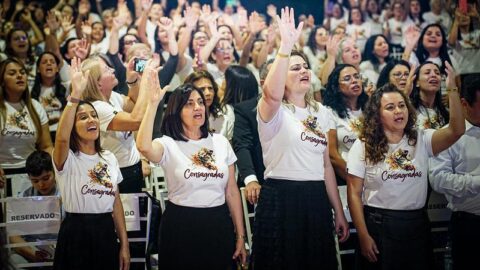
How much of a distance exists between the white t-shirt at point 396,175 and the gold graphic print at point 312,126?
382 millimetres

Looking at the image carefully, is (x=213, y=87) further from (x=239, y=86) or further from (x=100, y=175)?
(x=100, y=175)

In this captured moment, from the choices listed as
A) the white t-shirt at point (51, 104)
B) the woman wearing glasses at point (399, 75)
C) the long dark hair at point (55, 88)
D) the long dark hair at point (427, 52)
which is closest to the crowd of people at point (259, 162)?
the woman wearing glasses at point (399, 75)

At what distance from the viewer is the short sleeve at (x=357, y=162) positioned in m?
4.00

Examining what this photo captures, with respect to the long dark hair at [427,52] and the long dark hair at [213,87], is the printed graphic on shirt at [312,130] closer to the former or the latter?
the long dark hair at [213,87]

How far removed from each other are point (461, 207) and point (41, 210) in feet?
10.0

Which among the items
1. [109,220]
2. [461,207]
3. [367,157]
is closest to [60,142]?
[109,220]

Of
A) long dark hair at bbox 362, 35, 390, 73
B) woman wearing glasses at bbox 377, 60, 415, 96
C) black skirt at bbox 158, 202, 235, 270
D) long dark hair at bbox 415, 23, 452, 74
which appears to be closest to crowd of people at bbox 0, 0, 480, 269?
black skirt at bbox 158, 202, 235, 270

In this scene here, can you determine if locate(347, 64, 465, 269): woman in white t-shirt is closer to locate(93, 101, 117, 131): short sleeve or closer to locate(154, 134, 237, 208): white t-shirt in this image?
locate(154, 134, 237, 208): white t-shirt

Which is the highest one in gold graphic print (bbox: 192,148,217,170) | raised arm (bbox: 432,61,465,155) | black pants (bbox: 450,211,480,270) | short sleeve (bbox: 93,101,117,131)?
short sleeve (bbox: 93,101,117,131)

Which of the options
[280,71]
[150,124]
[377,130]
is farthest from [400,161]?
[150,124]

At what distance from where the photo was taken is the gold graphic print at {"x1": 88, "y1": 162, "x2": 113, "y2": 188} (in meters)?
3.87

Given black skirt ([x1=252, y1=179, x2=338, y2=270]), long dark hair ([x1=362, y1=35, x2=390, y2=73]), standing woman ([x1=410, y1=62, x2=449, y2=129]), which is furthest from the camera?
long dark hair ([x1=362, y1=35, x2=390, y2=73])

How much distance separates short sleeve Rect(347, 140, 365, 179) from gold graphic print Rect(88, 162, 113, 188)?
1659mm

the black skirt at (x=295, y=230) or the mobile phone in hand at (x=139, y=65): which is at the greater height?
the mobile phone in hand at (x=139, y=65)
